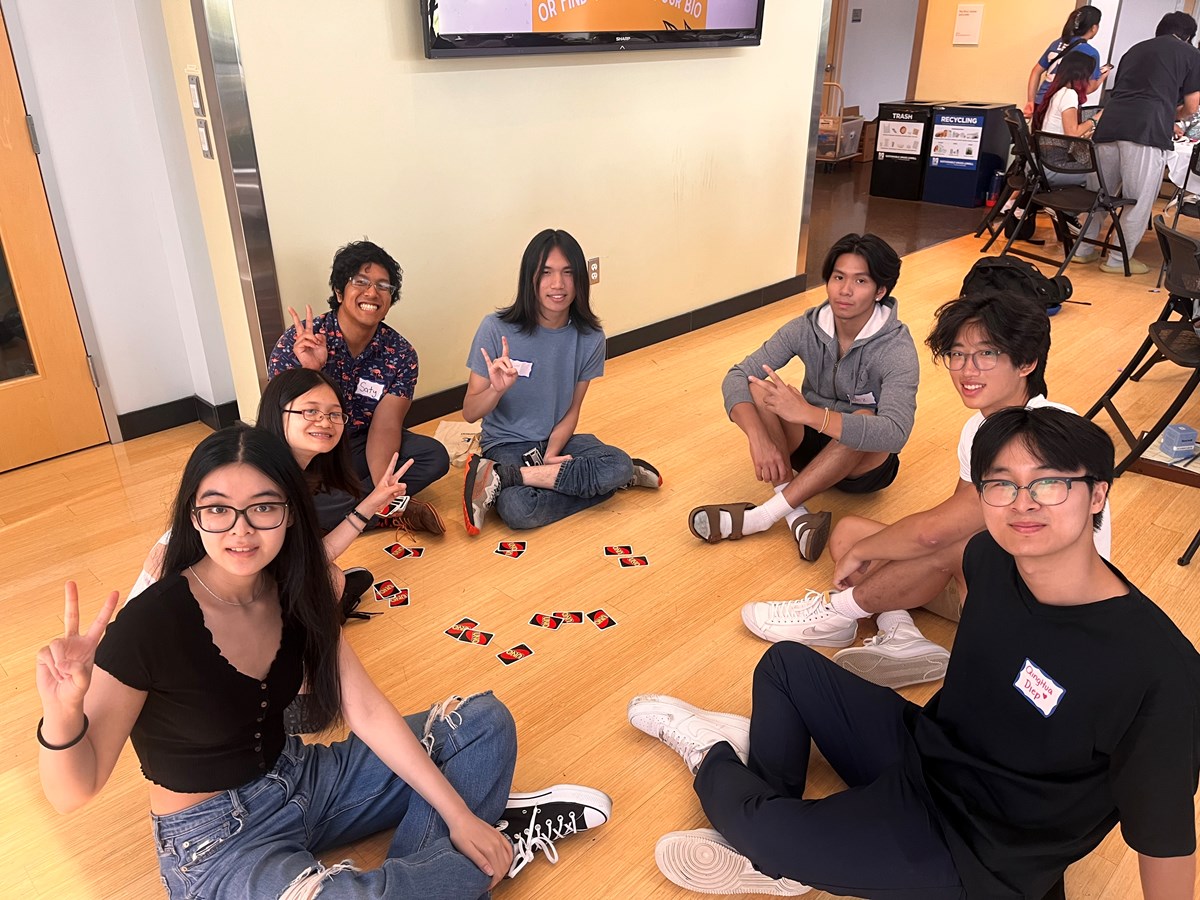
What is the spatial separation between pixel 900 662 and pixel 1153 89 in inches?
202

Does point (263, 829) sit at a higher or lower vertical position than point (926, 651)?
higher

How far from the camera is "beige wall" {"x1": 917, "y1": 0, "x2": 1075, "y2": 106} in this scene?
7.82 metres

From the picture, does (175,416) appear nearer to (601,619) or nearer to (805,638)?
(601,619)

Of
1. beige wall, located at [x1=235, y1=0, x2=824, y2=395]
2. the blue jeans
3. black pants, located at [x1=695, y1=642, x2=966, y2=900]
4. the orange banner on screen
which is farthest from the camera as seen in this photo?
the orange banner on screen

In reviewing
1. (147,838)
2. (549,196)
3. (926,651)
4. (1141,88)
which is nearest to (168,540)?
(147,838)

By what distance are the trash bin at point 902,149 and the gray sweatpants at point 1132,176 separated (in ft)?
7.14

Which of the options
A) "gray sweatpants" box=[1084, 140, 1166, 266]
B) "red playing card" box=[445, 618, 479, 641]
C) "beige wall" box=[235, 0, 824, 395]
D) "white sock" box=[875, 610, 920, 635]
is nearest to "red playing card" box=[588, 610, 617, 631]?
"red playing card" box=[445, 618, 479, 641]

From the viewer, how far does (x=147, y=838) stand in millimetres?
1918

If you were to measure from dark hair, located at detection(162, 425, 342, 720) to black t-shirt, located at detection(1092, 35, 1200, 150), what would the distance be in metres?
6.07

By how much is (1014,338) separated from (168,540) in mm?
1866

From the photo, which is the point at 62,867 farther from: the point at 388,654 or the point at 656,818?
the point at 656,818

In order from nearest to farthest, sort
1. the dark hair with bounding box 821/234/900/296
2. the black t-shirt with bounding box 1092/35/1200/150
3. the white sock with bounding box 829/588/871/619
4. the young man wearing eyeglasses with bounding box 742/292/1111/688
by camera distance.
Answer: the young man wearing eyeglasses with bounding box 742/292/1111/688 < the white sock with bounding box 829/588/871/619 < the dark hair with bounding box 821/234/900/296 < the black t-shirt with bounding box 1092/35/1200/150

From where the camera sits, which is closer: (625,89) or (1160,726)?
(1160,726)

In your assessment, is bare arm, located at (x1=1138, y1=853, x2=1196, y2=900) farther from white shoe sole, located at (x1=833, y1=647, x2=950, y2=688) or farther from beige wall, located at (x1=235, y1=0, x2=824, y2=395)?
beige wall, located at (x1=235, y1=0, x2=824, y2=395)
